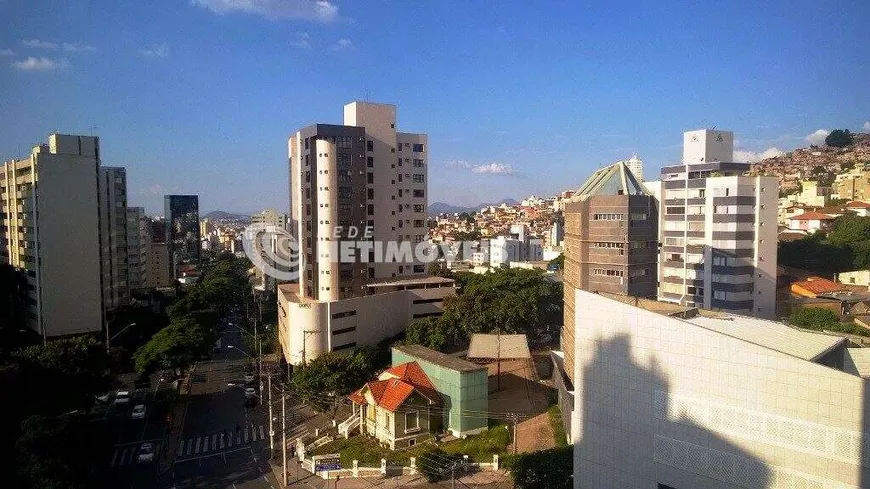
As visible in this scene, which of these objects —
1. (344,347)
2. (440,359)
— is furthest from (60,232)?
(440,359)

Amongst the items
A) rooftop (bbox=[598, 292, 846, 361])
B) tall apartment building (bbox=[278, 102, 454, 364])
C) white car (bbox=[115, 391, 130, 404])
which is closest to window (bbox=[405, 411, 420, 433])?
tall apartment building (bbox=[278, 102, 454, 364])

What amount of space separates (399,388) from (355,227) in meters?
15.0

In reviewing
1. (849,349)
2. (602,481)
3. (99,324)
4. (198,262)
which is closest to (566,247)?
(849,349)

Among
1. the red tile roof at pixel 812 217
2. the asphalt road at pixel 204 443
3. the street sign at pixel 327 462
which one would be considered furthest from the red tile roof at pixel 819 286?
the asphalt road at pixel 204 443

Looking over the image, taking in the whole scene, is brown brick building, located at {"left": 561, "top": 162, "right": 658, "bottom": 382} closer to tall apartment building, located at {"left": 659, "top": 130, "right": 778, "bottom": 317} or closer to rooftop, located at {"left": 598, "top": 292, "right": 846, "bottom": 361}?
rooftop, located at {"left": 598, "top": 292, "right": 846, "bottom": 361}

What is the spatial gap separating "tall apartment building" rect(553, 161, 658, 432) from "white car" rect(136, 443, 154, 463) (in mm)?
17581

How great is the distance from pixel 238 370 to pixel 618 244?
27.1 meters

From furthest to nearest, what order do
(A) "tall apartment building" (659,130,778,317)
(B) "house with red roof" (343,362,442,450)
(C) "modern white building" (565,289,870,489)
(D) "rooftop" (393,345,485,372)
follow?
(A) "tall apartment building" (659,130,778,317)
(D) "rooftop" (393,345,485,372)
(B) "house with red roof" (343,362,442,450)
(C) "modern white building" (565,289,870,489)

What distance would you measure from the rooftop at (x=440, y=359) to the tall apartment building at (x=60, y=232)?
25.3 m

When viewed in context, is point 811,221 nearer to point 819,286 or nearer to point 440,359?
point 819,286

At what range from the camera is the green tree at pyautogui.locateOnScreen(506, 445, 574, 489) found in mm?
17781

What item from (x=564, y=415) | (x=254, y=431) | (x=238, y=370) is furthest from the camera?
(x=238, y=370)

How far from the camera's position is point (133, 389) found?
34469 mm

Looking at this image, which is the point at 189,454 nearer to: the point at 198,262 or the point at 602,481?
the point at 602,481
